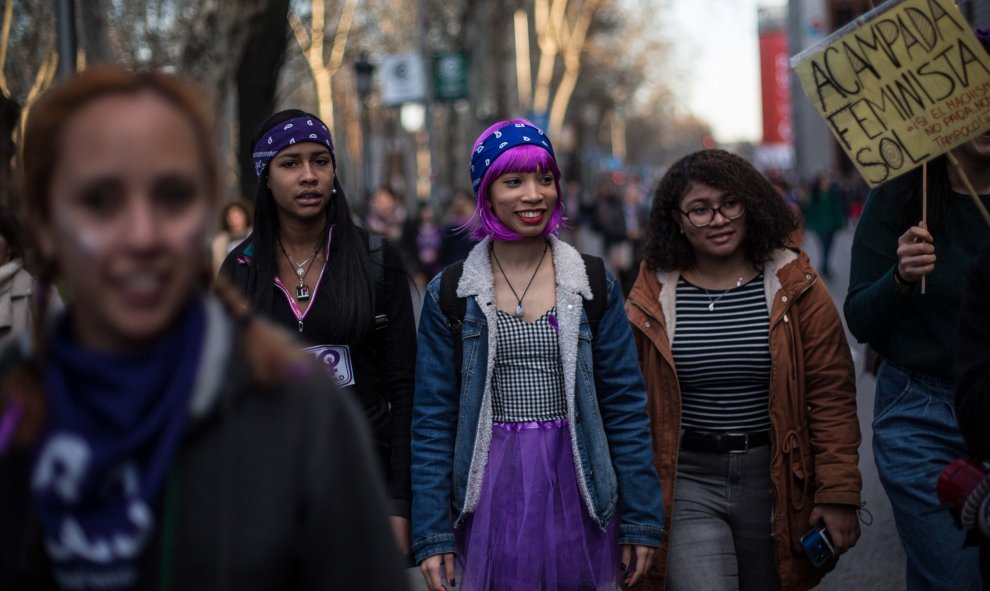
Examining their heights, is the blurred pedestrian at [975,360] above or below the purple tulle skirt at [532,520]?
above

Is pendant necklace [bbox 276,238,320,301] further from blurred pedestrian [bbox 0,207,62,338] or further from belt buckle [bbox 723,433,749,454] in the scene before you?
belt buckle [bbox 723,433,749,454]

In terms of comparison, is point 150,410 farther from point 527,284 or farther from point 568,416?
point 527,284

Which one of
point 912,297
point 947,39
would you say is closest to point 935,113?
point 947,39

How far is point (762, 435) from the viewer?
13.2ft

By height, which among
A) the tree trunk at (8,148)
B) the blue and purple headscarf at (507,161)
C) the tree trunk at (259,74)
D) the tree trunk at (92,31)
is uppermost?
the tree trunk at (92,31)

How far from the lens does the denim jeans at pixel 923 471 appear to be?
354cm

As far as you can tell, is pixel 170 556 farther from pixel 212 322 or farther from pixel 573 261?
pixel 573 261

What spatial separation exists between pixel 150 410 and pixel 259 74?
12.6 meters

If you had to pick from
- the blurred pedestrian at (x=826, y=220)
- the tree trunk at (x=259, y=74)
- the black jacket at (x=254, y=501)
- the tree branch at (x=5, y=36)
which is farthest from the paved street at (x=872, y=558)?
the blurred pedestrian at (x=826, y=220)

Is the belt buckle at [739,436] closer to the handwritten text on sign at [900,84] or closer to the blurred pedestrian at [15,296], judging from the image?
the handwritten text on sign at [900,84]

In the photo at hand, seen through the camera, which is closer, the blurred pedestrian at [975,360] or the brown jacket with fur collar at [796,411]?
the blurred pedestrian at [975,360]

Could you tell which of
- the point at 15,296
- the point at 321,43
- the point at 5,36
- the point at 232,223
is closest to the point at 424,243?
the point at 232,223

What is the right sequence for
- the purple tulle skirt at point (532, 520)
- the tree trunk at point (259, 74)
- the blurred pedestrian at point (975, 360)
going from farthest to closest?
the tree trunk at point (259, 74) < the purple tulle skirt at point (532, 520) < the blurred pedestrian at point (975, 360)

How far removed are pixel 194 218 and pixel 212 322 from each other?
14 centimetres
